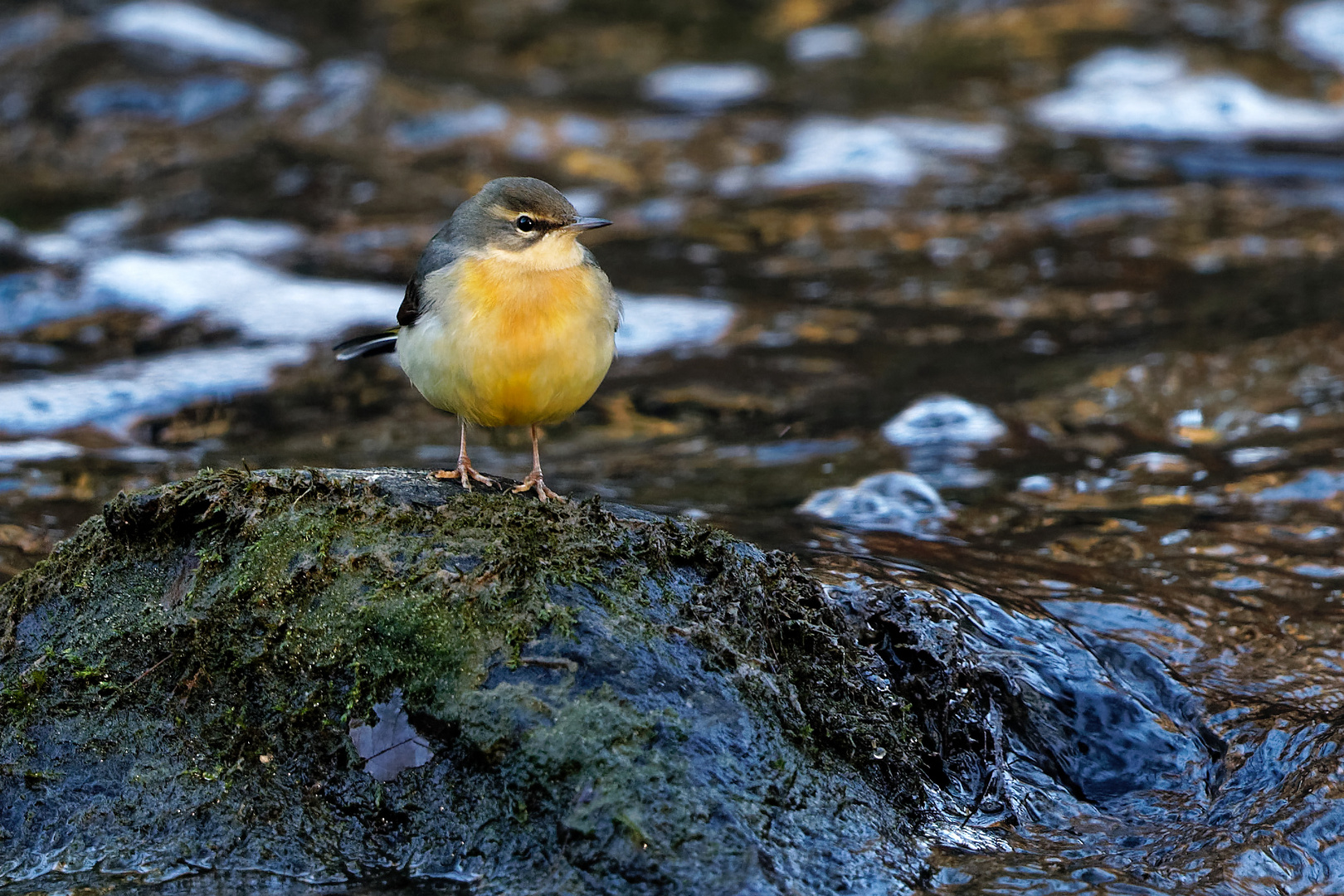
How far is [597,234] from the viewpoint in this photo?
14281mm

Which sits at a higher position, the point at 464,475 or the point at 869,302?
the point at 464,475

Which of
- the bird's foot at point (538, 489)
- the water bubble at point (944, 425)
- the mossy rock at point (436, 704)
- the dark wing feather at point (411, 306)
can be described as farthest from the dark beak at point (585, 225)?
the water bubble at point (944, 425)

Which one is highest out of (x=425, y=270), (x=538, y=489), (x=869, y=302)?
(x=425, y=270)

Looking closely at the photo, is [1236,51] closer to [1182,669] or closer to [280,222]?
[280,222]

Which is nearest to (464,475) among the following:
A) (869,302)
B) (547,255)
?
(547,255)

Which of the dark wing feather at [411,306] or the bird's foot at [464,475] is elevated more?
the dark wing feather at [411,306]

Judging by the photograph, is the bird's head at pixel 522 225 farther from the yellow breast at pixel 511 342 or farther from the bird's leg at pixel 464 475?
the bird's leg at pixel 464 475

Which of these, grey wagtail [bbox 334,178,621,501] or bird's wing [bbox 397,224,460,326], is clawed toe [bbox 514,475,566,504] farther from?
bird's wing [bbox 397,224,460,326]

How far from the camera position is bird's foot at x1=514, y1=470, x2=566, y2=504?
18.0 ft

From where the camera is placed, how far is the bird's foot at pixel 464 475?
5.55m

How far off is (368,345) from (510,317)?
165cm

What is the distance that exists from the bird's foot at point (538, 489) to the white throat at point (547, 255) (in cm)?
86

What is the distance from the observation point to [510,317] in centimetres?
534

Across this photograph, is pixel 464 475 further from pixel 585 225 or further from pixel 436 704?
pixel 436 704
